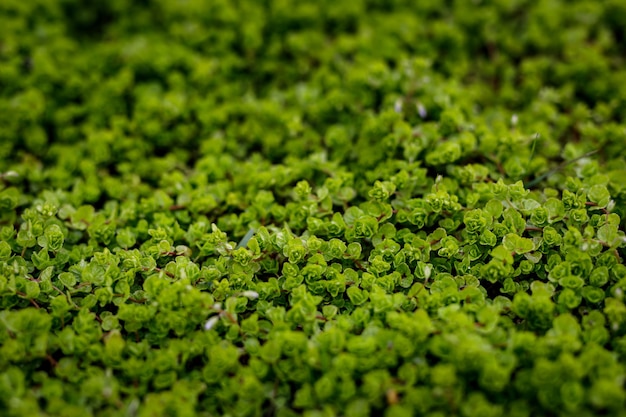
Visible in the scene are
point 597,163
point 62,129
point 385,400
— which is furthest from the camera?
point 62,129

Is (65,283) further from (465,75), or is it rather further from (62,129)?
(465,75)

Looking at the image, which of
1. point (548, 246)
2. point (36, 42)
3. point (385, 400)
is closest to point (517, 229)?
point (548, 246)

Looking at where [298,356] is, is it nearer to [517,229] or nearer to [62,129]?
[517,229]

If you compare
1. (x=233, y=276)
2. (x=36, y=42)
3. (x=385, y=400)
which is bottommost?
(x=385, y=400)

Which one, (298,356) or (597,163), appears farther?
(597,163)

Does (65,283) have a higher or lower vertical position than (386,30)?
lower

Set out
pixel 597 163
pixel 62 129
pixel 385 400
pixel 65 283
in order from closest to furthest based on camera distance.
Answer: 1. pixel 385 400
2. pixel 65 283
3. pixel 597 163
4. pixel 62 129

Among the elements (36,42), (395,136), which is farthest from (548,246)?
(36,42)
